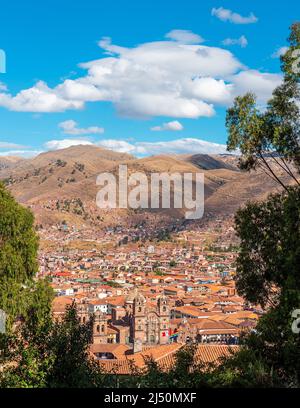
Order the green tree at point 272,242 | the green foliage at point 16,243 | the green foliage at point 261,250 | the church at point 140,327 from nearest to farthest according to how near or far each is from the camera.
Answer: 1. the green tree at point 272,242
2. the green foliage at point 261,250
3. the green foliage at point 16,243
4. the church at point 140,327

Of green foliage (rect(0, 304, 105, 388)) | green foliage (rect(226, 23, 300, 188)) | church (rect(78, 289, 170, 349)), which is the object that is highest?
green foliage (rect(226, 23, 300, 188))

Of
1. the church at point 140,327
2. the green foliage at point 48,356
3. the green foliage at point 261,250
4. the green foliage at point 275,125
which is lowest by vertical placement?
the church at point 140,327

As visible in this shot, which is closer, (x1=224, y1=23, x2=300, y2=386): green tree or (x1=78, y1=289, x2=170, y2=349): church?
(x1=224, y1=23, x2=300, y2=386): green tree

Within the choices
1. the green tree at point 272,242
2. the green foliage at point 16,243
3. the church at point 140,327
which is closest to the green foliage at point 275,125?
the green tree at point 272,242

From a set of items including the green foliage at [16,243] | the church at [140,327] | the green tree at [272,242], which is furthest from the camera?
the church at [140,327]

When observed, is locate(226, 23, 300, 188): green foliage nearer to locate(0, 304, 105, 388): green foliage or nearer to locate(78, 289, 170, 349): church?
locate(0, 304, 105, 388): green foliage

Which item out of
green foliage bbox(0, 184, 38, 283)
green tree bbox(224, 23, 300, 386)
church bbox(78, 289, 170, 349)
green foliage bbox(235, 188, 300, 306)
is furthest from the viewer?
church bbox(78, 289, 170, 349)

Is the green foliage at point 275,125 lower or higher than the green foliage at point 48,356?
higher

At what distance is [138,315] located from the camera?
48375mm

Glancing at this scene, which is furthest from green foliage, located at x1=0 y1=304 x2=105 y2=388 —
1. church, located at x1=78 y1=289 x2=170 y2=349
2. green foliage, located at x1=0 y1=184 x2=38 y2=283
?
church, located at x1=78 y1=289 x2=170 y2=349

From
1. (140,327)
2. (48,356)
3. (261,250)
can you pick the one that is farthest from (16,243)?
(140,327)

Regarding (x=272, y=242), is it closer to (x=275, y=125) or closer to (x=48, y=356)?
(x=275, y=125)

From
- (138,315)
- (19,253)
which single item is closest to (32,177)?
(138,315)

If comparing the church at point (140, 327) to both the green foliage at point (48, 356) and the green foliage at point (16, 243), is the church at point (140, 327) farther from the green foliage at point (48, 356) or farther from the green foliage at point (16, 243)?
the green foliage at point (48, 356)
